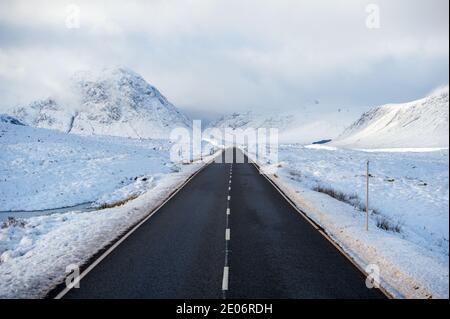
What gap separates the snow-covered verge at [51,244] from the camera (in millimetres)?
8734

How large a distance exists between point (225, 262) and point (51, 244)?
18.1ft

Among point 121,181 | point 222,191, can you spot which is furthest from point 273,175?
point 121,181

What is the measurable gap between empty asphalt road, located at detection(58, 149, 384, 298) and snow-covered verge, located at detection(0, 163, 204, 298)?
2.55ft

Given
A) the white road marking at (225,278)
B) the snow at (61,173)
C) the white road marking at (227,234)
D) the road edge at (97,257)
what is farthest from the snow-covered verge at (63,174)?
the white road marking at (225,278)

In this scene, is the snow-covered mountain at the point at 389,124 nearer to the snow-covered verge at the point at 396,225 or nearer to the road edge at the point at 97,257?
the snow-covered verge at the point at 396,225

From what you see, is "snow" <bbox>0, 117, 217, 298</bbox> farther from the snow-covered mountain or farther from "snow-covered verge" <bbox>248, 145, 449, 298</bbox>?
the snow-covered mountain

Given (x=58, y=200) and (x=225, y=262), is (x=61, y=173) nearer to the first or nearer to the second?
(x=58, y=200)

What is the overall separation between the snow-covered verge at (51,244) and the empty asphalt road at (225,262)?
776 millimetres

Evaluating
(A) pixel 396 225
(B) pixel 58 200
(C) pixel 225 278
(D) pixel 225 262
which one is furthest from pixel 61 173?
(C) pixel 225 278

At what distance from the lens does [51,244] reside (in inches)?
470

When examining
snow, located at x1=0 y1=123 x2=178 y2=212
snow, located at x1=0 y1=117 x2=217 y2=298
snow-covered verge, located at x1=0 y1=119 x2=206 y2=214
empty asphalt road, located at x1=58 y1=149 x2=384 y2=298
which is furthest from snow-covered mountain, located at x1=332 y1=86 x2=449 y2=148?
empty asphalt road, located at x1=58 y1=149 x2=384 y2=298
